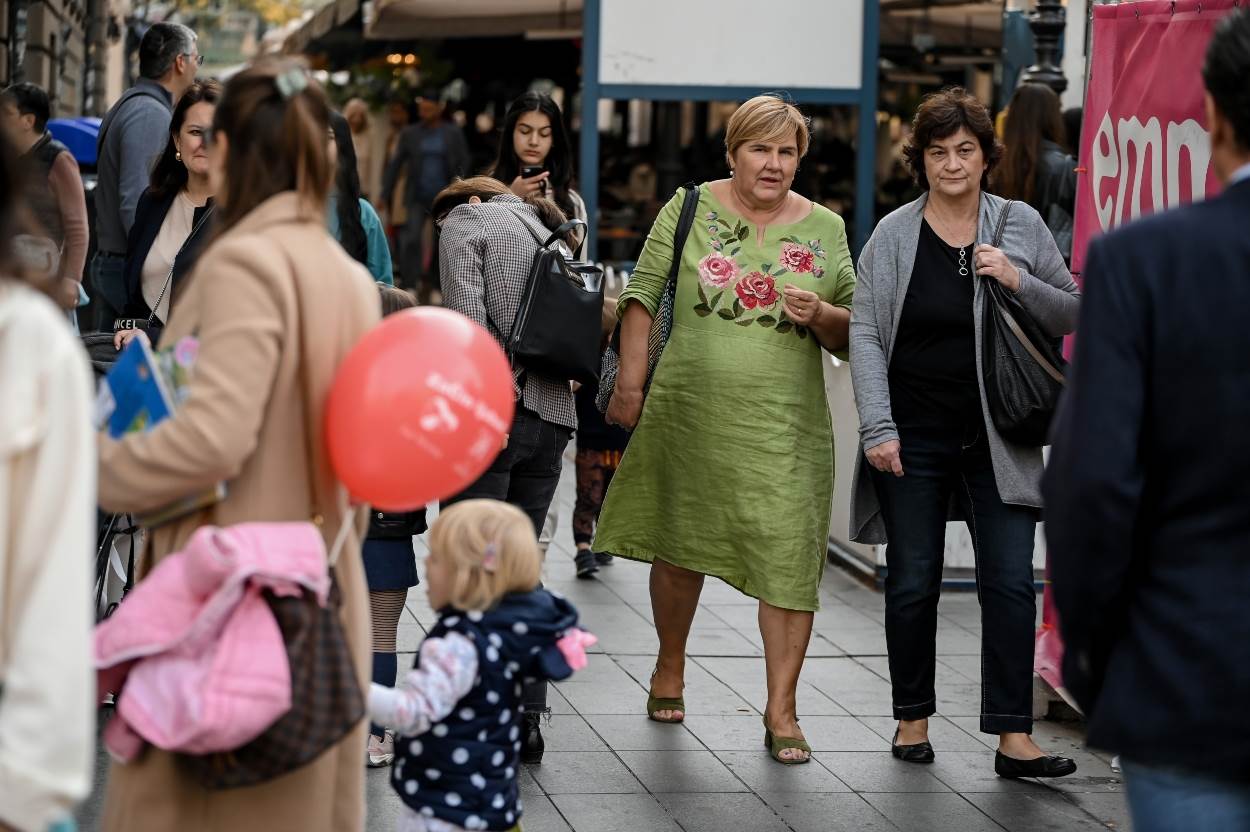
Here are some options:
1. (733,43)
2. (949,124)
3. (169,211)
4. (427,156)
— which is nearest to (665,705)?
(949,124)

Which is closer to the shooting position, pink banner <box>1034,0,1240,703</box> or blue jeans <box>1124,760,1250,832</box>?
blue jeans <box>1124,760,1250,832</box>

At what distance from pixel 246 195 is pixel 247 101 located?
163mm

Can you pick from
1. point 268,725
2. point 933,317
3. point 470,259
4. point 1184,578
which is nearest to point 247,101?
point 268,725

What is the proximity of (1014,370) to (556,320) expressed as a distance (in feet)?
4.44

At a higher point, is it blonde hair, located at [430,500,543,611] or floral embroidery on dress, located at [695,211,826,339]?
floral embroidery on dress, located at [695,211,826,339]

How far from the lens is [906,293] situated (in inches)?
Result: 223

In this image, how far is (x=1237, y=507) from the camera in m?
2.75

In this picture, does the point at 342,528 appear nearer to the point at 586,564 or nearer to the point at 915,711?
the point at 915,711

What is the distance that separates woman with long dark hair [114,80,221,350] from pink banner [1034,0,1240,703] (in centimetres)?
277

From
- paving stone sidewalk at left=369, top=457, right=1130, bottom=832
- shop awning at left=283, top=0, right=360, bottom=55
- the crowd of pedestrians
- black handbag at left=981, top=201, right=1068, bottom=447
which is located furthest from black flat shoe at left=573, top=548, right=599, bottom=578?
shop awning at left=283, top=0, right=360, bottom=55

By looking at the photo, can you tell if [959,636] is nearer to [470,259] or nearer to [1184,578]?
[470,259]

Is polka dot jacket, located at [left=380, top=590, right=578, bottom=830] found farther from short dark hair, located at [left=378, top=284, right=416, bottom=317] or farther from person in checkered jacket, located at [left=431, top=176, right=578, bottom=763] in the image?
person in checkered jacket, located at [left=431, top=176, right=578, bottom=763]

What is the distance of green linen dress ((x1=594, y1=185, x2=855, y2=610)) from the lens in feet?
19.3

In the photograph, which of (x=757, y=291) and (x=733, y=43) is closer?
(x=757, y=291)
